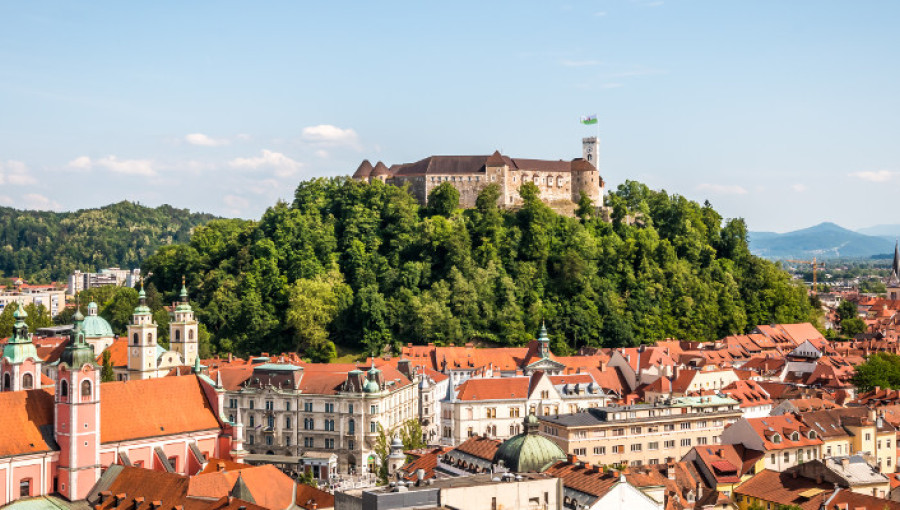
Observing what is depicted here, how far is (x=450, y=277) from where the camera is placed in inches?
4412

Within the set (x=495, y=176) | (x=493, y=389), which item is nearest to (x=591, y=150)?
(x=495, y=176)

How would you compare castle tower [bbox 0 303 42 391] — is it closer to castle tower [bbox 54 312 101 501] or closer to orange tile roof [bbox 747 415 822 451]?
castle tower [bbox 54 312 101 501]

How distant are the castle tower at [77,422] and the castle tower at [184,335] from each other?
36.5 m

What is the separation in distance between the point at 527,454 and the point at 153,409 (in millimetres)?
20508

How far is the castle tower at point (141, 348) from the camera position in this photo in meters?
84.1

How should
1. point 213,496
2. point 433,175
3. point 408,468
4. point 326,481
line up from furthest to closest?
1. point 433,175
2. point 326,481
3. point 408,468
4. point 213,496

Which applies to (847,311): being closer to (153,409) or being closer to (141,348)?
(141,348)

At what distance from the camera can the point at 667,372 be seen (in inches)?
3516

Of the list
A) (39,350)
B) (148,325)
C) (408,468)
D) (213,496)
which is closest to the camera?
(213,496)

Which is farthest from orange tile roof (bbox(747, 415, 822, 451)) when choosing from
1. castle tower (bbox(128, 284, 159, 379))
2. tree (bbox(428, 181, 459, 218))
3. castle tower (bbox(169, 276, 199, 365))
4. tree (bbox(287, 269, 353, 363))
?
tree (bbox(428, 181, 459, 218))

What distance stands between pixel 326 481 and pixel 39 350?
129 ft

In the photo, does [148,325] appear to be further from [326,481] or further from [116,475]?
[116,475]

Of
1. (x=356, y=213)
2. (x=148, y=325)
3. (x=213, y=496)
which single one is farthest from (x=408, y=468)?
(x=356, y=213)

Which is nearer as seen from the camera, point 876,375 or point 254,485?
point 254,485
